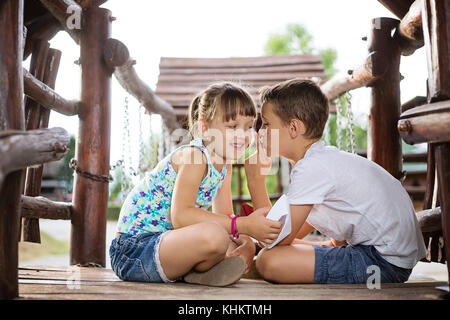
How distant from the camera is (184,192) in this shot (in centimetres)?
202

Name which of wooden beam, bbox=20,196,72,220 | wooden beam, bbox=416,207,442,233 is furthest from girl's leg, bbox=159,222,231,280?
wooden beam, bbox=416,207,442,233

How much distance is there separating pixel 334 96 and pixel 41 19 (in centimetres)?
236

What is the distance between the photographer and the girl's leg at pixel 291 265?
80.6 inches

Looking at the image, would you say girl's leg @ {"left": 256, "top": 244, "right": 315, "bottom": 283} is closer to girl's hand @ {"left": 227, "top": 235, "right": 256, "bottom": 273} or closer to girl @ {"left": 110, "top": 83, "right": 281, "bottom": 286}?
girl @ {"left": 110, "top": 83, "right": 281, "bottom": 286}

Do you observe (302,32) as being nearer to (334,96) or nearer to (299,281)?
(334,96)

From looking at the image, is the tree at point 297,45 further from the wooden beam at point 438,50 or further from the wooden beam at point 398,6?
the wooden beam at point 438,50

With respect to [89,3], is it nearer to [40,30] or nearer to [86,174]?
[40,30]

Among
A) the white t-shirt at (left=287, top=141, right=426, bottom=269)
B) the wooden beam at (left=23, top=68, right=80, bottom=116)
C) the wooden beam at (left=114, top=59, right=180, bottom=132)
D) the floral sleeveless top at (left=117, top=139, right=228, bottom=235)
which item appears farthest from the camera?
the wooden beam at (left=114, top=59, right=180, bottom=132)

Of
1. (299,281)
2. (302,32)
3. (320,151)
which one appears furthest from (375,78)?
(302,32)

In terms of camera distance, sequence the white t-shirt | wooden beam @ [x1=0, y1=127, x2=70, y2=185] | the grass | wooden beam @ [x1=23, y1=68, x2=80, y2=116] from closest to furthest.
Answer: wooden beam @ [x1=0, y1=127, x2=70, y2=185], the white t-shirt, wooden beam @ [x1=23, y1=68, x2=80, y2=116], the grass

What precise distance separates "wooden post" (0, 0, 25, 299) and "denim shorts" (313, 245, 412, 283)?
4.10 feet

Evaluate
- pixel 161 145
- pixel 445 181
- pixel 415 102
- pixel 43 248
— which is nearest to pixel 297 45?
pixel 43 248

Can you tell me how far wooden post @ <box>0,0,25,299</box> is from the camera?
142cm

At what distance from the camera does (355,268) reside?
2.02m
